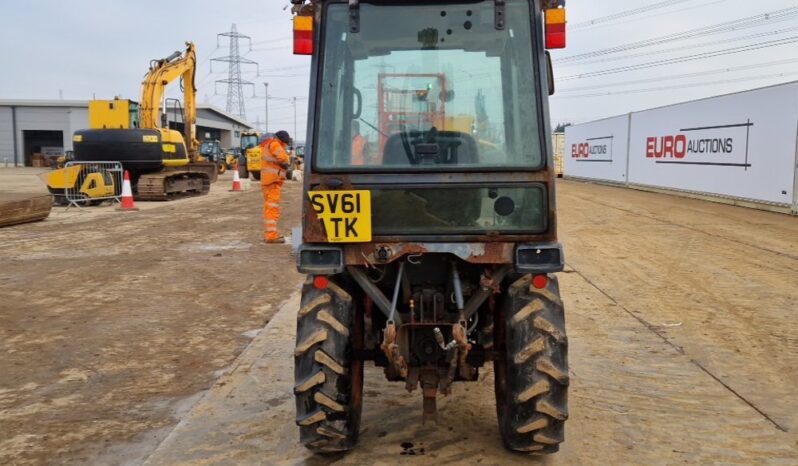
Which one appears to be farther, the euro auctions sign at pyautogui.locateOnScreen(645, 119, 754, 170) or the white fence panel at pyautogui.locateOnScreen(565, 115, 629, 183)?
the white fence panel at pyautogui.locateOnScreen(565, 115, 629, 183)

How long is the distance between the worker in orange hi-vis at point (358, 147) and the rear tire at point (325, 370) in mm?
659

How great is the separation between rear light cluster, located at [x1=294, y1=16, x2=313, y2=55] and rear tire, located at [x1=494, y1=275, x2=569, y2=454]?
1.65 metres

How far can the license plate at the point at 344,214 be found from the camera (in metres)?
3.43

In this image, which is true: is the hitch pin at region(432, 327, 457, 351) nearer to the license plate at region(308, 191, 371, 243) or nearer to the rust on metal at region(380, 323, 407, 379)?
the rust on metal at region(380, 323, 407, 379)

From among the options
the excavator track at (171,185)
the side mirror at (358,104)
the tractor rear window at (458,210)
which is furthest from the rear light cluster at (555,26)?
the excavator track at (171,185)

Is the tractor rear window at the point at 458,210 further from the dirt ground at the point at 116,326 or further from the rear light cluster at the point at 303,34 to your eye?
the dirt ground at the point at 116,326

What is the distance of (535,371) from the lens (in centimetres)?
338

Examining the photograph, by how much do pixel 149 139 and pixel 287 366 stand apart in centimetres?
1645

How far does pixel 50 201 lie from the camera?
15.0 m

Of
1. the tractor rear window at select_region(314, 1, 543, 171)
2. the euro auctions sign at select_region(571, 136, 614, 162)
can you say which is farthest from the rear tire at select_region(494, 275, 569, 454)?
the euro auctions sign at select_region(571, 136, 614, 162)

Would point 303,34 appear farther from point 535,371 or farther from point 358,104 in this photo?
point 535,371

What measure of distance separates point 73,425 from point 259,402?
43.9 inches

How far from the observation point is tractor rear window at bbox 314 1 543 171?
3537mm

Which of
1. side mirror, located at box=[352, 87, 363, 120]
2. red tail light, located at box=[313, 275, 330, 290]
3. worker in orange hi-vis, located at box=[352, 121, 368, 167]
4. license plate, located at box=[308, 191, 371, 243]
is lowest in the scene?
red tail light, located at box=[313, 275, 330, 290]
